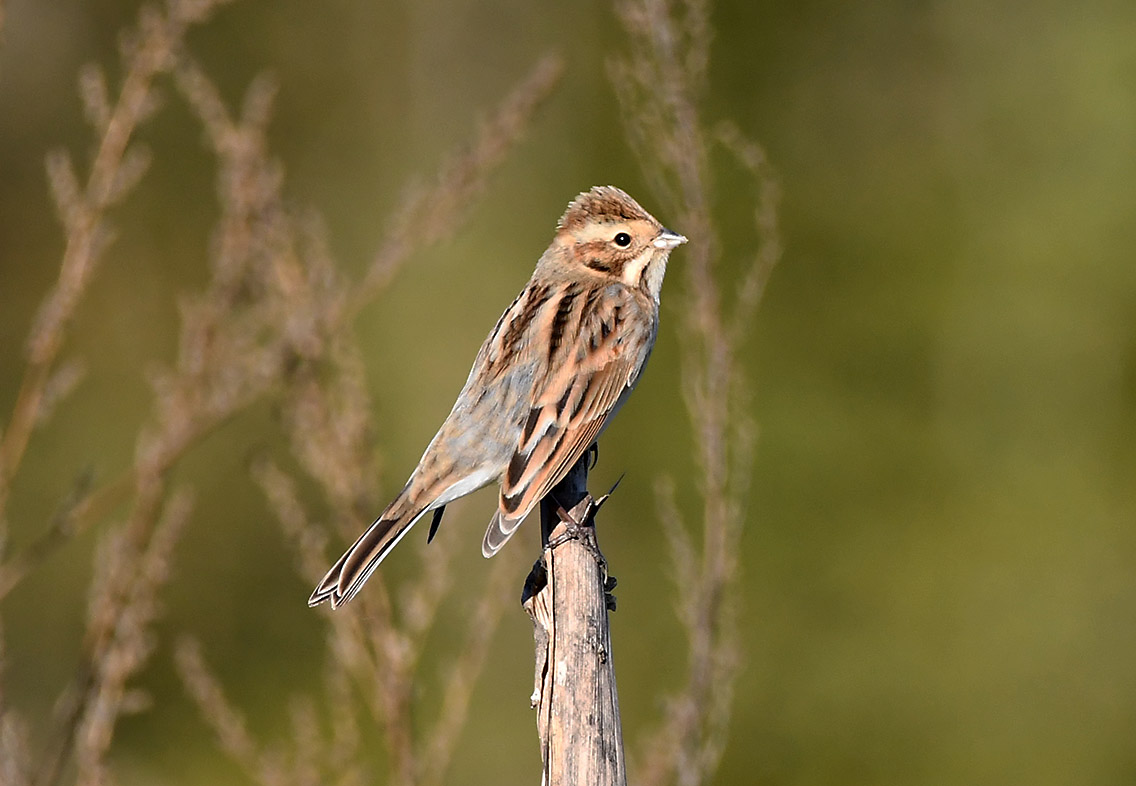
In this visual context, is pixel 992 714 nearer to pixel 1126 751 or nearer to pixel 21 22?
pixel 1126 751

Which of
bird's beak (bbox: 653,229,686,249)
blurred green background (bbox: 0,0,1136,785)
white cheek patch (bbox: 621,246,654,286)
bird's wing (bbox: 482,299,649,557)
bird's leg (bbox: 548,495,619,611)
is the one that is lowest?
bird's leg (bbox: 548,495,619,611)

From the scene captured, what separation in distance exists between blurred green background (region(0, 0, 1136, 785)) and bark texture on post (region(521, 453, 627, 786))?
5.89 meters

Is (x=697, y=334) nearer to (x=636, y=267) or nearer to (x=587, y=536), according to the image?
(x=636, y=267)

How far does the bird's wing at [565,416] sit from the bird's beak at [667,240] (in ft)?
1.27

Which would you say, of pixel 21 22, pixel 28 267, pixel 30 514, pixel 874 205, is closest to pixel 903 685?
pixel 874 205

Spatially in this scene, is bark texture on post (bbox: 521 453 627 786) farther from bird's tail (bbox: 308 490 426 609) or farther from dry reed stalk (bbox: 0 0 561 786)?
dry reed stalk (bbox: 0 0 561 786)

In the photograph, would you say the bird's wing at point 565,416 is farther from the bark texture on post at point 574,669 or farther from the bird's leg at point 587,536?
the bark texture on post at point 574,669

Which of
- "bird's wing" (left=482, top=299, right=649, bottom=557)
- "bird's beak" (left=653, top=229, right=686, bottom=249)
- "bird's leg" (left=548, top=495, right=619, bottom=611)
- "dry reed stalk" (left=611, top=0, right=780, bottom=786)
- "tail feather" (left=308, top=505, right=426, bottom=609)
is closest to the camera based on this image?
"bird's leg" (left=548, top=495, right=619, bottom=611)

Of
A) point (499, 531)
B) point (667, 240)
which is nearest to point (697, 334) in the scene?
point (667, 240)

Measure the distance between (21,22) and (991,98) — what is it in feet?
23.6

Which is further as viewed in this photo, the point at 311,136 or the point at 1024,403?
the point at 311,136

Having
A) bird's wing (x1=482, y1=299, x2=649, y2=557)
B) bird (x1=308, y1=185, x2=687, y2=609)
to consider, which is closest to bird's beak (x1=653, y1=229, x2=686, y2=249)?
bird (x1=308, y1=185, x2=687, y2=609)

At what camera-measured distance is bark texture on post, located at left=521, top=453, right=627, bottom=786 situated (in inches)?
116

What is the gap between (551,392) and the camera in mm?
4289
